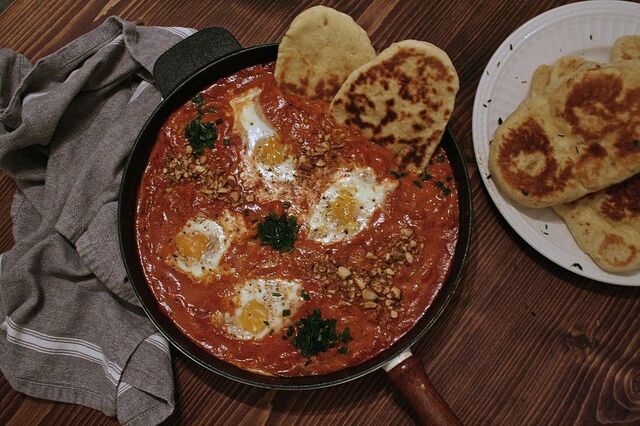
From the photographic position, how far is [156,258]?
107 inches

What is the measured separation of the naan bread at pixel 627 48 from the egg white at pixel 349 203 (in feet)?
4.63

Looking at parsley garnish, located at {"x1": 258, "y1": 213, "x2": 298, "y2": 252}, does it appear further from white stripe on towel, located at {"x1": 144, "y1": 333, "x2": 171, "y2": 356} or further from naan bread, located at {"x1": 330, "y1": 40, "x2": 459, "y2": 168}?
white stripe on towel, located at {"x1": 144, "y1": 333, "x2": 171, "y2": 356}

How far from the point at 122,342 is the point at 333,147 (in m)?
1.60

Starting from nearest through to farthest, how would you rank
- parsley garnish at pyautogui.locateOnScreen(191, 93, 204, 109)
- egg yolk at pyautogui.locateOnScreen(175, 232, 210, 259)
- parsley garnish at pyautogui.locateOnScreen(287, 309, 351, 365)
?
parsley garnish at pyautogui.locateOnScreen(287, 309, 351, 365) → egg yolk at pyautogui.locateOnScreen(175, 232, 210, 259) → parsley garnish at pyautogui.locateOnScreen(191, 93, 204, 109)

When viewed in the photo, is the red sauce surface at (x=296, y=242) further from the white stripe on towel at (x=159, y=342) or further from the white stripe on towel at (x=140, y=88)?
the white stripe on towel at (x=140, y=88)

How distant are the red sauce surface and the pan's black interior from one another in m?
0.04

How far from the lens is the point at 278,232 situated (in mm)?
2625

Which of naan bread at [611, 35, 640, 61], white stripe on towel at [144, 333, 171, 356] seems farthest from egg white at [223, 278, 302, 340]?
naan bread at [611, 35, 640, 61]

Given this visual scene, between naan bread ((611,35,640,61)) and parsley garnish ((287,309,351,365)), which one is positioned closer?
parsley garnish ((287,309,351,365))

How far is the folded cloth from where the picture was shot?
2.70 m

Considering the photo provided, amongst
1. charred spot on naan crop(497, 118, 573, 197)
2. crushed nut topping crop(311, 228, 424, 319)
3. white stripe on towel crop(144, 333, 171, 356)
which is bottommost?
white stripe on towel crop(144, 333, 171, 356)

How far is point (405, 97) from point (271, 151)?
2.55 feet

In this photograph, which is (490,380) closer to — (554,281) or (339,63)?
(554,281)

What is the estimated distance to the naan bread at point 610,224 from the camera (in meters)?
2.60
